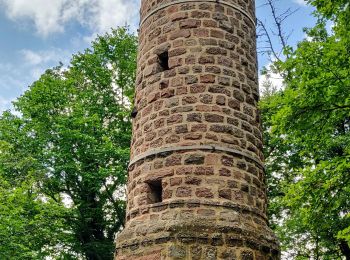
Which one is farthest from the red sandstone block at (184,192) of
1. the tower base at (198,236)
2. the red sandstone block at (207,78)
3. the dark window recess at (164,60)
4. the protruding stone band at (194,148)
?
A: the dark window recess at (164,60)

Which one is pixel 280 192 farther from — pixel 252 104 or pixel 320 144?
pixel 252 104

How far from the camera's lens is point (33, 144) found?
15.5m

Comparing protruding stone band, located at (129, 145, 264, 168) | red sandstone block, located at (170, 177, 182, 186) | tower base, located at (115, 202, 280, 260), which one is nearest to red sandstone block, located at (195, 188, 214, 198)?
tower base, located at (115, 202, 280, 260)

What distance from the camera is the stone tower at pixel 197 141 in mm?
5816

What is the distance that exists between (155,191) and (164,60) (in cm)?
224

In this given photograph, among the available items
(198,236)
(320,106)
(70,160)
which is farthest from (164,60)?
(70,160)

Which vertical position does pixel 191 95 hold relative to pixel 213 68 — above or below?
below

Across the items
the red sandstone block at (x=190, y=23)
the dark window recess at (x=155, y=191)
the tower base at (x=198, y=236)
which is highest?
the red sandstone block at (x=190, y=23)

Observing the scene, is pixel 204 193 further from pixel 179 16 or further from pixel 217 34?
pixel 179 16

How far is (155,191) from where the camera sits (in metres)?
6.50

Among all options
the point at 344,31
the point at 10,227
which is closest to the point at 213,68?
the point at 344,31

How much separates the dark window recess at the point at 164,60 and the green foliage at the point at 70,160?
7.67 metres

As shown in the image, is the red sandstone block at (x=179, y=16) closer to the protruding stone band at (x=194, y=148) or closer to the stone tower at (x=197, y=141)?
the stone tower at (x=197, y=141)

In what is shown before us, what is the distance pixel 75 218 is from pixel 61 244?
105cm
